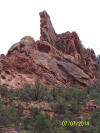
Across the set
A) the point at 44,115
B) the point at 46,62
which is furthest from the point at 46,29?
the point at 44,115

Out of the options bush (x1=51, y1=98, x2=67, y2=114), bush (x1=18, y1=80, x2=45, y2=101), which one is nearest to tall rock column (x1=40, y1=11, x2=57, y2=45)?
bush (x1=18, y1=80, x2=45, y2=101)

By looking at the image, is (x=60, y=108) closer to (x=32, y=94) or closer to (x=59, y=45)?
(x=32, y=94)

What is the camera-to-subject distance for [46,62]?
23.3m

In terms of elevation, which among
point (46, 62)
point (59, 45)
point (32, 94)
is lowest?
point (32, 94)

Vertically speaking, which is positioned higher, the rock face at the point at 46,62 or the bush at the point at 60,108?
the rock face at the point at 46,62

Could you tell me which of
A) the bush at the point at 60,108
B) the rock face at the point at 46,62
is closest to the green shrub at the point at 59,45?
the rock face at the point at 46,62

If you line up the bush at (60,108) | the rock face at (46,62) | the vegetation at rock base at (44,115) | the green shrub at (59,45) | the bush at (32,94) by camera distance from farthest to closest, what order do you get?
the green shrub at (59,45), the rock face at (46,62), the bush at (32,94), the bush at (60,108), the vegetation at rock base at (44,115)

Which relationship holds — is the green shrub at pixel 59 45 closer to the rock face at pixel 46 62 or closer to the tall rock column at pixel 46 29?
the rock face at pixel 46 62

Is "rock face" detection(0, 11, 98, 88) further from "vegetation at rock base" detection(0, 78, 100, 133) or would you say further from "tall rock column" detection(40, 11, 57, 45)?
"vegetation at rock base" detection(0, 78, 100, 133)

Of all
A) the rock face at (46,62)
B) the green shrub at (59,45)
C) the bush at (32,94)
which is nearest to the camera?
the bush at (32,94)

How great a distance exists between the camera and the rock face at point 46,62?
20.3 metres

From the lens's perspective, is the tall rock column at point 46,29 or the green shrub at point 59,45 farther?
the tall rock column at point 46,29

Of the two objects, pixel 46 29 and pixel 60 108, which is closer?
pixel 60 108

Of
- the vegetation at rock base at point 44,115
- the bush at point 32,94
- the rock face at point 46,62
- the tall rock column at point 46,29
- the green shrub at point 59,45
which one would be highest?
the tall rock column at point 46,29
